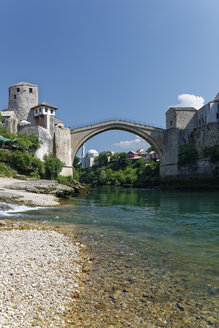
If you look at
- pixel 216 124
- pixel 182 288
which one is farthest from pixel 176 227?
pixel 216 124

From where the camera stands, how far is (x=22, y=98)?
35750 mm

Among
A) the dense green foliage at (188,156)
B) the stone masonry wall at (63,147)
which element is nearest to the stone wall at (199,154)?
the dense green foliage at (188,156)

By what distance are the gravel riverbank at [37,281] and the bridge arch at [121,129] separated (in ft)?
99.2

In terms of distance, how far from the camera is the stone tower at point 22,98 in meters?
35.2

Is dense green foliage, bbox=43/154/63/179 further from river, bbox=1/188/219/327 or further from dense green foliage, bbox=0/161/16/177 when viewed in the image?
river, bbox=1/188/219/327

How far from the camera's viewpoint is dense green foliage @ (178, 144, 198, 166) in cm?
3491

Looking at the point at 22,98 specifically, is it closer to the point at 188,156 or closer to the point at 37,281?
the point at 188,156

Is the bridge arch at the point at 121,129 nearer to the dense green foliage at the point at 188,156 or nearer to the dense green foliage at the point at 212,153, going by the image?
the dense green foliage at the point at 188,156

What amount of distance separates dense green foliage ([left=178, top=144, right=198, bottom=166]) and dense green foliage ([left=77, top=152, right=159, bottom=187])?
30.1ft

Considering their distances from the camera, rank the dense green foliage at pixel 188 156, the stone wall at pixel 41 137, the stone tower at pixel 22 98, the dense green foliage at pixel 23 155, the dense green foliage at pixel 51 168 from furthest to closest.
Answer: the stone tower at pixel 22 98
the dense green foliage at pixel 188 156
the stone wall at pixel 41 137
the dense green foliage at pixel 51 168
the dense green foliage at pixel 23 155

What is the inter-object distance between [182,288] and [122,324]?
136cm

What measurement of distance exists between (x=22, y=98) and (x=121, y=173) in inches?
1174

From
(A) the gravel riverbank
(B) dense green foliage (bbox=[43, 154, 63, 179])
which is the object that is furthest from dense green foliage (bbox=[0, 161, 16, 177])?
(A) the gravel riverbank

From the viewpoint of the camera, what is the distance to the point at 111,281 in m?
3.66
